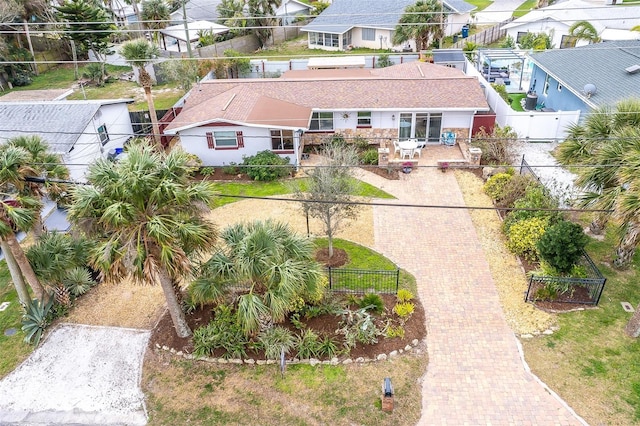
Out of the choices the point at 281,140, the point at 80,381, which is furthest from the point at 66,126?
the point at 80,381

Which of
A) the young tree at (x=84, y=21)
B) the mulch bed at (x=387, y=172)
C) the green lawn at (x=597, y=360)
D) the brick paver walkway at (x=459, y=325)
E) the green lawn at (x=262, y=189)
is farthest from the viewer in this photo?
the young tree at (x=84, y=21)

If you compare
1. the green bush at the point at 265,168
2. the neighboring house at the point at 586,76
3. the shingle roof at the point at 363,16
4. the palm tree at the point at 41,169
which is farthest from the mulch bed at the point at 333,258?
the shingle roof at the point at 363,16

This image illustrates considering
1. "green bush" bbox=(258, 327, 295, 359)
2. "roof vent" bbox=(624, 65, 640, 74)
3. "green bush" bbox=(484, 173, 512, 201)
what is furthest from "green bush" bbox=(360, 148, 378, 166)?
"green bush" bbox=(258, 327, 295, 359)

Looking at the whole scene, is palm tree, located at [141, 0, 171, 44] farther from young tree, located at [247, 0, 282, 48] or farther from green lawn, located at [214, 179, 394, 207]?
green lawn, located at [214, 179, 394, 207]

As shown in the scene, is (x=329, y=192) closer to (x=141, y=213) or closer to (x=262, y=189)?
(x=141, y=213)

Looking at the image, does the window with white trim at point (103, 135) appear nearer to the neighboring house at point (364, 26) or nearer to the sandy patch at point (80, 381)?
the sandy patch at point (80, 381)

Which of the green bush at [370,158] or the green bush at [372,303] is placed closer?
the green bush at [372,303]
